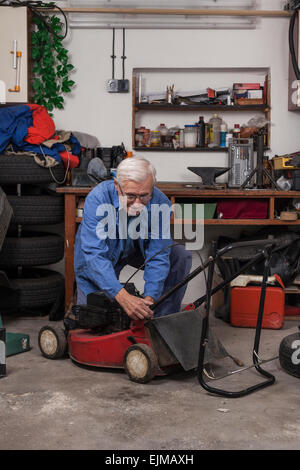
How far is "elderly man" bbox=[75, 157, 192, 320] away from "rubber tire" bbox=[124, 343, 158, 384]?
15 centimetres

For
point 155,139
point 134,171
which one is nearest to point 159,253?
point 134,171

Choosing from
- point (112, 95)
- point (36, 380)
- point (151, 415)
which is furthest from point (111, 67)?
point (151, 415)

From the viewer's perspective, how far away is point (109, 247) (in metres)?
2.84

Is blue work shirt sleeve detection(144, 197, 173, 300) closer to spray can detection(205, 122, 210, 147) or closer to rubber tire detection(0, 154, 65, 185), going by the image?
rubber tire detection(0, 154, 65, 185)

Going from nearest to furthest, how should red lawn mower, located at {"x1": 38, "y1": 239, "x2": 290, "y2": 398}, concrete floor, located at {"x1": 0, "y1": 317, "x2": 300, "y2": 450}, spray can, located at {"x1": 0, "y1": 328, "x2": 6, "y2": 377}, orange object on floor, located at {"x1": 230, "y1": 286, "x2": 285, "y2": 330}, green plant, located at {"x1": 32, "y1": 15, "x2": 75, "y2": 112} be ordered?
concrete floor, located at {"x1": 0, "y1": 317, "x2": 300, "y2": 450} < red lawn mower, located at {"x1": 38, "y1": 239, "x2": 290, "y2": 398} < spray can, located at {"x1": 0, "y1": 328, "x2": 6, "y2": 377} < orange object on floor, located at {"x1": 230, "y1": 286, "x2": 285, "y2": 330} < green plant, located at {"x1": 32, "y1": 15, "x2": 75, "y2": 112}

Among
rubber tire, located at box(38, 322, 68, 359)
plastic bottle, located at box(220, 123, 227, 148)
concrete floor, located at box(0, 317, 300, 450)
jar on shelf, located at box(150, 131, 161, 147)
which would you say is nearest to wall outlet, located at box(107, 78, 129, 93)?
jar on shelf, located at box(150, 131, 161, 147)

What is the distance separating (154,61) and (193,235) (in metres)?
1.41

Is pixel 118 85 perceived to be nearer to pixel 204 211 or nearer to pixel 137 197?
pixel 204 211

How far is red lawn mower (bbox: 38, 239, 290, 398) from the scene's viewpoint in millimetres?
2416

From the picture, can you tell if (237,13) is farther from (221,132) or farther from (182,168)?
(182,168)

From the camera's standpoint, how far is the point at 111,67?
4.37 meters

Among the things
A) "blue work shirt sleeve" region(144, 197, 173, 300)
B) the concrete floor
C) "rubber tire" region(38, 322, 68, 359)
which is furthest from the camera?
"rubber tire" region(38, 322, 68, 359)

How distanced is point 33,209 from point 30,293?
0.57 meters
